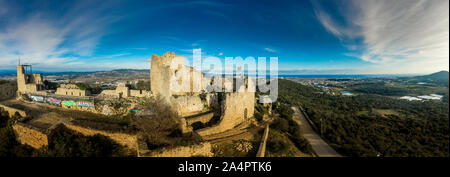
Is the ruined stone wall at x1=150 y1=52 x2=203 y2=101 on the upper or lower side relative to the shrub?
upper

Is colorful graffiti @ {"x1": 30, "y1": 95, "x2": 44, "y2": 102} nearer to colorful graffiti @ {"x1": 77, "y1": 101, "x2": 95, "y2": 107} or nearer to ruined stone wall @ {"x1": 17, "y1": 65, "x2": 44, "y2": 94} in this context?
ruined stone wall @ {"x1": 17, "y1": 65, "x2": 44, "y2": 94}

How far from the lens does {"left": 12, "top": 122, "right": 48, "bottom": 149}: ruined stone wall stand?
6.95m

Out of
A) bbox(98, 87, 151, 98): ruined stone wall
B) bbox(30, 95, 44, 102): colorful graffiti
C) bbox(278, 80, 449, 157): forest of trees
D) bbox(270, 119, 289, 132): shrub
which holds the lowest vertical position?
bbox(278, 80, 449, 157): forest of trees

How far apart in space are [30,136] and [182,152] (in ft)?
27.4

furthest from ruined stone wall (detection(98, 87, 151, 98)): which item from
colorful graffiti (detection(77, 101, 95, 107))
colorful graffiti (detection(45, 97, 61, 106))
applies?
colorful graffiti (detection(45, 97, 61, 106))

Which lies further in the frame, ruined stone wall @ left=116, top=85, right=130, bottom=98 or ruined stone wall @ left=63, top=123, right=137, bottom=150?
ruined stone wall @ left=116, top=85, right=130, bottom=98

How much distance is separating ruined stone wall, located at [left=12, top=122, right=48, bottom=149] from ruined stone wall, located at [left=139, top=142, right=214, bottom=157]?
605 centimetres

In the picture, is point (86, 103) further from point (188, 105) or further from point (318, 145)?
point (318, 145)

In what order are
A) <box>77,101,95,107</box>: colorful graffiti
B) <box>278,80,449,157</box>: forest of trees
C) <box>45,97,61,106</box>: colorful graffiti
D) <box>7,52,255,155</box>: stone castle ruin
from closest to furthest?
<box>7,52,255,155</box>: stone castle ruin → <box>77,101,95,107</box>: colorful graffiti → <box>278,80,449,157</box>: forest of trees → <box>45,97,61,106</box>: colorful graffiti

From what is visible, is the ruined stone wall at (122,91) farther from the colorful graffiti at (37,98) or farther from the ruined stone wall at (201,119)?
the ruined stone wall at (201,119)

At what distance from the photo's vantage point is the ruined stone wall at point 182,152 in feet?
15.4

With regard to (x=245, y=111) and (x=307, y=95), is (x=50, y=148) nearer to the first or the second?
(x=245, y=111)

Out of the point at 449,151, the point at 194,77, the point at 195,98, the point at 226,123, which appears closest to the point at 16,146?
the point at 195,98
